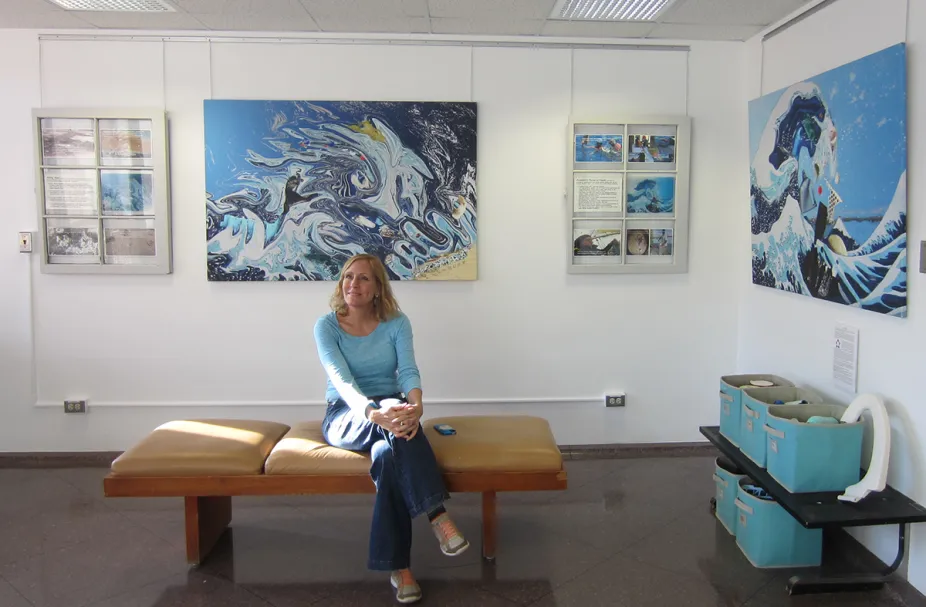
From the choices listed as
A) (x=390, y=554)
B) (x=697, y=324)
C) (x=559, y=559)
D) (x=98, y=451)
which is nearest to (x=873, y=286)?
(x=697, y=324)

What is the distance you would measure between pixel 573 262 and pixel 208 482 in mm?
2567

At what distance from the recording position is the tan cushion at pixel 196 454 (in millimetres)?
2988

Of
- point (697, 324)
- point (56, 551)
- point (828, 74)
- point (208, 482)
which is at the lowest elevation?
point (56, 551)

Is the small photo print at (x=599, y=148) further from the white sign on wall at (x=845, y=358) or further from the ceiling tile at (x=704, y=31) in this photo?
the white sign on wall at (x=845, y=358)

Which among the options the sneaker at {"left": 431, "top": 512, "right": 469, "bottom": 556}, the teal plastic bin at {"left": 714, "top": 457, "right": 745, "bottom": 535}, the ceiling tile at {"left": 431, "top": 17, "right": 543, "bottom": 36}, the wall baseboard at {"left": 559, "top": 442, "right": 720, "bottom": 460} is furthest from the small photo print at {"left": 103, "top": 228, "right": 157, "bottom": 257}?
the teal plastic bin at {"left": 714, "top": 457, "right": 745, "bottom": 535}

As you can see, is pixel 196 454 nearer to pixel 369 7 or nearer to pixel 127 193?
pixel 127 193

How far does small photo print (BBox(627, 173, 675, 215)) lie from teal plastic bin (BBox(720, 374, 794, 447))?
121cm

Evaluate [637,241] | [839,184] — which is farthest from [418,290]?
[839,184]

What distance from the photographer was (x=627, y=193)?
14.3 ft

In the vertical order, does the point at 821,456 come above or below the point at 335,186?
below

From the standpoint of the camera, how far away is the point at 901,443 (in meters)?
2.93

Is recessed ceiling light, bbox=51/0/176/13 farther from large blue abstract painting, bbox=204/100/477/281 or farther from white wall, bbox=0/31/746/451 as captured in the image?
large blue abstract painting, bbox=204/100/477/281

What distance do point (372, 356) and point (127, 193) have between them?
2.11 meters

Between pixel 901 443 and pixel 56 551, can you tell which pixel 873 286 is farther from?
pixel 56 551
